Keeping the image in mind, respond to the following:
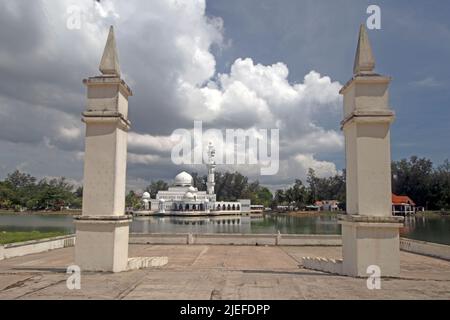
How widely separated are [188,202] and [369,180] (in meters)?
77.9

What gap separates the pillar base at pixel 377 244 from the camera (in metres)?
7.86

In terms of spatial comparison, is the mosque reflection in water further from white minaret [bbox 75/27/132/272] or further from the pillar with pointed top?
the pillar with pointed top

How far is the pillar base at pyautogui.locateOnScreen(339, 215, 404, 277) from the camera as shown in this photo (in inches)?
310

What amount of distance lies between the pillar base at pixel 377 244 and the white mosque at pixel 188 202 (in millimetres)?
75409

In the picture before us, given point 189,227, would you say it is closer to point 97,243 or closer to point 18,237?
point 18,237

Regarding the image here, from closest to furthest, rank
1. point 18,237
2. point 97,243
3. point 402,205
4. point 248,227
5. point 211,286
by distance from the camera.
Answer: point 211,286 < point 97,243 < point 18,237 < point 248,227 < point 402,205

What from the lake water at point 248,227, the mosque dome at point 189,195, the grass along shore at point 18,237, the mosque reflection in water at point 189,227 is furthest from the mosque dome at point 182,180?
the grass along shore at point 18,237

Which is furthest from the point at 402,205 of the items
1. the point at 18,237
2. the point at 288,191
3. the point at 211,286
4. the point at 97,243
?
the point at 211,286

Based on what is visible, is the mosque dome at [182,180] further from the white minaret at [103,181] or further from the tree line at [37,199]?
the white minaret at [103,181]

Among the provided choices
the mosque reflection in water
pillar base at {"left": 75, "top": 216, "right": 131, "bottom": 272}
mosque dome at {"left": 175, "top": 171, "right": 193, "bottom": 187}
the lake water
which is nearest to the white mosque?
mosque dome at {"left": 175, "top": 171, "right": 193, "bottom": 187}

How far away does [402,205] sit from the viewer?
8019 cm

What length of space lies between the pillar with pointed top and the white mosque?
75.3 meters
